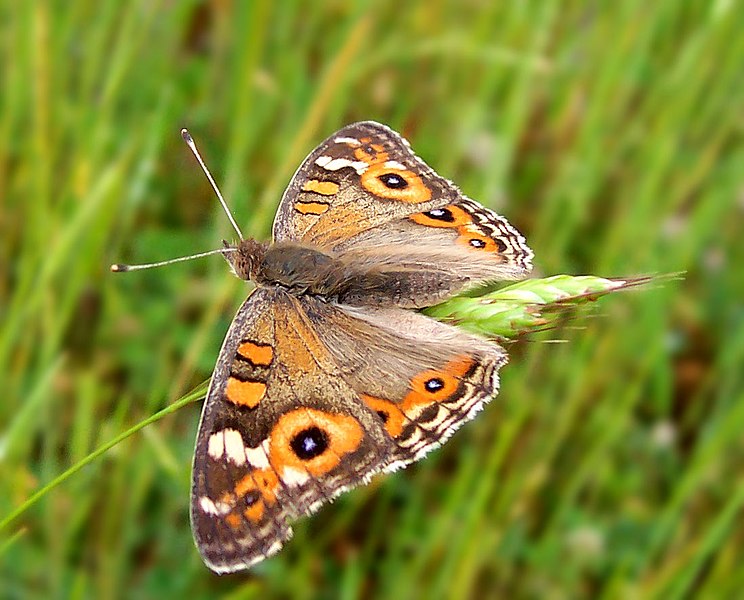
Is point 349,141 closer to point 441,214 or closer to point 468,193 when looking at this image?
point 441,214

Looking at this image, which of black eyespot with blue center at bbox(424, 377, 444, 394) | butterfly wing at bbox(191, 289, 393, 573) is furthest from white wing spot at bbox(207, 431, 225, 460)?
black eyespot with blue center at bbox(424, 377, 444, 394)

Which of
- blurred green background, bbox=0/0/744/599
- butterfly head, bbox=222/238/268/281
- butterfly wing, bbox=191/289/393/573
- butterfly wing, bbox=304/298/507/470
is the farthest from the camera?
blurred green background, bbox=0/0/744/599

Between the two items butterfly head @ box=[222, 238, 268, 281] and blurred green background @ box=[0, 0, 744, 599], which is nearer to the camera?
butterfly head @ box=[222, 238, 268, 281]

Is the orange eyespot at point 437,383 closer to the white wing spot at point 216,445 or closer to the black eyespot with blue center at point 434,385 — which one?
the black eyespot with blue center at point 434,385

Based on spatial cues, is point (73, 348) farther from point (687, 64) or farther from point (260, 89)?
point (687, 64)

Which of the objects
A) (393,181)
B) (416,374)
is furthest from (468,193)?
(416,374)

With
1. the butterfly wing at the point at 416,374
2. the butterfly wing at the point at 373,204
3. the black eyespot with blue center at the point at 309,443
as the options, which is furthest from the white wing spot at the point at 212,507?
the butterfly wing at the point at 373,204

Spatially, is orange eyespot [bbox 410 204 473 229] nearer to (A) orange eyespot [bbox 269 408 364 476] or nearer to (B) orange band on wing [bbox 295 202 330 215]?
(B) orange band on wing [bbox 295 202 330 215]

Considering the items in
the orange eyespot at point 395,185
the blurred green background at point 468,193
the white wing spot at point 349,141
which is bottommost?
the blurred green background at point 468,193
